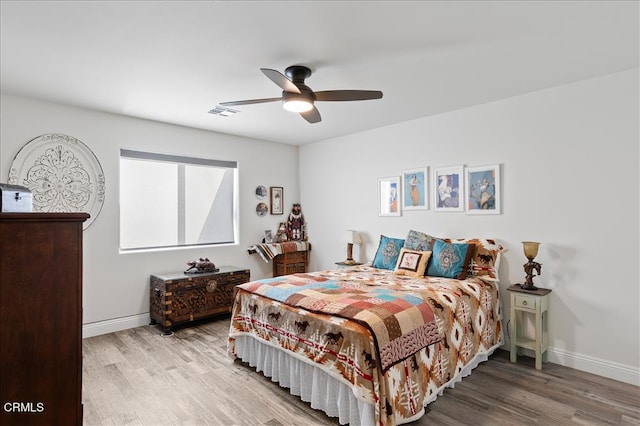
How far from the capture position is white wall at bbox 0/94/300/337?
136 inches

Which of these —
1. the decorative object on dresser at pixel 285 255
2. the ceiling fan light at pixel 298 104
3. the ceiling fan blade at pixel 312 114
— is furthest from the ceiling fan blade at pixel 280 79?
the decorative object on dresser at pixel 285 255

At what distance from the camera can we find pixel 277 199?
5.63 m

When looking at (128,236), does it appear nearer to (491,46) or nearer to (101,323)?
(101,323)

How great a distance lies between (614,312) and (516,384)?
3.46 feet

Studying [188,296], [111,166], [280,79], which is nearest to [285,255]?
[188,296]

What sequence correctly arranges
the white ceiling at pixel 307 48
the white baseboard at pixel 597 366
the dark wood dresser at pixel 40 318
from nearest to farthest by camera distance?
1. the dark wood dresser at pixel 40 318
2. the white ceiling at pixel 307 48
3. the white baseboard at pixel 597 366

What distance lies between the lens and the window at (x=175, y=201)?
4.24m

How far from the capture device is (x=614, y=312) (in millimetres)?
2895

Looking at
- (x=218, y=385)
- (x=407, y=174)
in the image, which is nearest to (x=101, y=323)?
(x=218, y=385)

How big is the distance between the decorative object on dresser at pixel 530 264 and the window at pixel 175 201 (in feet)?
12.3

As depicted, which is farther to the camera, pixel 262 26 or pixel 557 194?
pixel 557 194

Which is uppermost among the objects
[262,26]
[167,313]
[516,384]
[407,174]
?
[262,26]

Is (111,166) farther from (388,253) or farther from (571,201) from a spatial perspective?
(571,201)

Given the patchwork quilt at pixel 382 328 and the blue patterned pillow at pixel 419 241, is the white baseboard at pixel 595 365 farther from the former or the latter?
the blue patterned pillow at pixel 419 241
